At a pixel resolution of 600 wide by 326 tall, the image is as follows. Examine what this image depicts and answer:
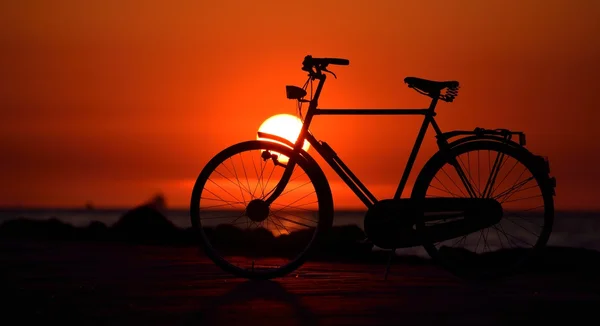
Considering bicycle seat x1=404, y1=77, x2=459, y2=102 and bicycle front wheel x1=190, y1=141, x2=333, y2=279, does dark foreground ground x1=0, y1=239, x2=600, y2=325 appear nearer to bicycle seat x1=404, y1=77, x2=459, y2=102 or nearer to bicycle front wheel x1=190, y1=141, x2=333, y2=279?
bicycle front wheel x1=190, y1=141, x2=333, y2=279

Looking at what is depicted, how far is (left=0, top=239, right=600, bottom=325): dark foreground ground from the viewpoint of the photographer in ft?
14.4

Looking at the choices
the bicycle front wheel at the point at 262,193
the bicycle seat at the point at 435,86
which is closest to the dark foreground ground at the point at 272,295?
the bicycle front wheel at the point at 262,193

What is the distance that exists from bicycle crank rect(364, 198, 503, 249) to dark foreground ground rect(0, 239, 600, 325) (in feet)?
1.22

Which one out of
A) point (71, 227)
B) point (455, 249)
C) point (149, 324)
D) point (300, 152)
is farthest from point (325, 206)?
point (71, 227)

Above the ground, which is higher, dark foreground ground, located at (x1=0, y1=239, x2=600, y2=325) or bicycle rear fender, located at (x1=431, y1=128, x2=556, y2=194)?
bicycle rear fender, located at (x1=431, y1=128, x2=556, y2=194)

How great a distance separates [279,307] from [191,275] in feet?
5.56

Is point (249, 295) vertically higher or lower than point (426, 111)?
lower

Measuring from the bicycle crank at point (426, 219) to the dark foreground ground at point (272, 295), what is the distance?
1.22 ft

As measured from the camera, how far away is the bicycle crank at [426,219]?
605 centimetres

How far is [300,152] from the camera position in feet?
20.0

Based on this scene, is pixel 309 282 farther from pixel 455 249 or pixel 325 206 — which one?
pixel 455 249

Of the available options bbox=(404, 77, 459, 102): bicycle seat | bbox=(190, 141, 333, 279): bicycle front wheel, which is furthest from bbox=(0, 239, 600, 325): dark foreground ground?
bbox=(404, 77, 459, 102): bicycle seat

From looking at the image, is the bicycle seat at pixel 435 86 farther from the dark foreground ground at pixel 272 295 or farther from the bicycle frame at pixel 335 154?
the dark foreground ground at pixel 272 295

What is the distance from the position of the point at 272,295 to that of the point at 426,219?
5.19ft
